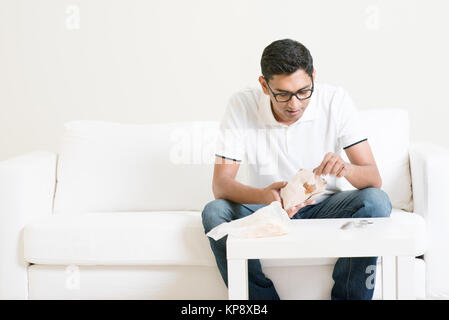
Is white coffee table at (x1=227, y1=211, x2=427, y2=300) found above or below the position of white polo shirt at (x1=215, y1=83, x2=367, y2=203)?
below

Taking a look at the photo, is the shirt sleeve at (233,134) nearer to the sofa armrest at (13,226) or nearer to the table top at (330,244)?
the table top at (330,244)

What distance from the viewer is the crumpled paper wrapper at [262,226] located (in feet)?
5.22

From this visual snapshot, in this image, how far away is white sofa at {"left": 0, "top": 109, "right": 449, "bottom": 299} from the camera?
2.06 metres

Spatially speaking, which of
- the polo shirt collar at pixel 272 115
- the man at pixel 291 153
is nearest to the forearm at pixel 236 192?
the man at pixel 291 153

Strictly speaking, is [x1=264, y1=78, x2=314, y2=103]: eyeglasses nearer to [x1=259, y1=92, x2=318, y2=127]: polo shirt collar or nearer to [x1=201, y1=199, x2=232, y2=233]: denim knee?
[x1=259, y1=92, x2=318, y2=127]: polo shirt collar

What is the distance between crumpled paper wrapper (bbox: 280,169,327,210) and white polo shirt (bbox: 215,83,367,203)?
32cm

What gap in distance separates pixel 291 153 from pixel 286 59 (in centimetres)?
37

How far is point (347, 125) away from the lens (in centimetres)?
207

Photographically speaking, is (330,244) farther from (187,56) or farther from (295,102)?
(187,56)

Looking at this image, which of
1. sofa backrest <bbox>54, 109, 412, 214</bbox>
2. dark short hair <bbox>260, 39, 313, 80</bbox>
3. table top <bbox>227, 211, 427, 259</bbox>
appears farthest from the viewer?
sofa backrest <bbox>54, 109, 412, 214</bbox>

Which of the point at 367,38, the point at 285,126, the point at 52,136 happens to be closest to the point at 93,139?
the point at 52,136

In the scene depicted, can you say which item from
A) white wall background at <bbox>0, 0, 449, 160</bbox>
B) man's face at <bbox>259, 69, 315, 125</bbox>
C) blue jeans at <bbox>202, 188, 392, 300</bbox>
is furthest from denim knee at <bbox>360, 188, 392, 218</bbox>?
white wall background at <bbox>0, 0, 449, 160</bbox>

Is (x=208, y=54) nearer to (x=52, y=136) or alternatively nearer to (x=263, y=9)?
(x=263, y=9)
